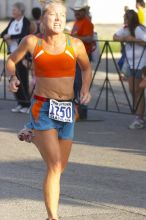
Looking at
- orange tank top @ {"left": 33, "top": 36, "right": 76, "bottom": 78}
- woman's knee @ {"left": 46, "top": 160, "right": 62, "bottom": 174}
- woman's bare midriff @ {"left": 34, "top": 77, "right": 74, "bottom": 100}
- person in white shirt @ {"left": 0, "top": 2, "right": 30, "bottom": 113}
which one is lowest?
person in white shirt @ {"left": 0, "top": 2, "right": 30, "bottom": 113}

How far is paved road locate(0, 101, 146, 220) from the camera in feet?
24.5

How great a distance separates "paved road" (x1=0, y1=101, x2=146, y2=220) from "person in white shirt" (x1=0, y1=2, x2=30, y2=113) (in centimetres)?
125

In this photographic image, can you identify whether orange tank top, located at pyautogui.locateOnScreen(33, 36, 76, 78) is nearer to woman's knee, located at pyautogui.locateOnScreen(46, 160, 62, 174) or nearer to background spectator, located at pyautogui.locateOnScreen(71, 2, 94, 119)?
woman's knee, located at pyautogui.locateOnScreen(46, 160, 62, 174)

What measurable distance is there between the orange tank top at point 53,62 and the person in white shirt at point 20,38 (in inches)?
284

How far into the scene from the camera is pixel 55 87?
267 inches

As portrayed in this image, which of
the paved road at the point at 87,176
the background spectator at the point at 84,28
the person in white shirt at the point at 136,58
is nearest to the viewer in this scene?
the paved road at the point at 87,176

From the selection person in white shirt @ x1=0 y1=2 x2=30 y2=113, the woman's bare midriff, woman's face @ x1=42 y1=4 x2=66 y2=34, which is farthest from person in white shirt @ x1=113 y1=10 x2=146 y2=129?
woman's face @ x1=42 y1=4 x2=66 y2=34

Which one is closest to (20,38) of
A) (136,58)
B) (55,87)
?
(136,58)

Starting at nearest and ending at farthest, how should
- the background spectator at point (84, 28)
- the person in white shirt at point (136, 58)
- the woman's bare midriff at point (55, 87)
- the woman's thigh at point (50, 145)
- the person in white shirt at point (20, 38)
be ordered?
1. the woman's thigh at point (50, 145)
2. the woman's bare midriff at point (55, 87)
3. the person in white shirt at point (136, 58)
4. the background spectator at point (84, 28)
5. the person in white shirt at point (20, 38)

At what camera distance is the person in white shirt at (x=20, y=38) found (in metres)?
14.0

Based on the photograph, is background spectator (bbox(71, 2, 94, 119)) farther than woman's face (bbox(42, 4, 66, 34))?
Yes

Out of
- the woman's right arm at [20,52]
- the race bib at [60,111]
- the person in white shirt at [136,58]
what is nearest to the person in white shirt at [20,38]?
the person in white shirt at [136,58]

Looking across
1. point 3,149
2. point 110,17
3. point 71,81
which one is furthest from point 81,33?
point 110,17

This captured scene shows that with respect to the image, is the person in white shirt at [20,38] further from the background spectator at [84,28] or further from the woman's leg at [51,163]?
the woman's leg at [51,163]
